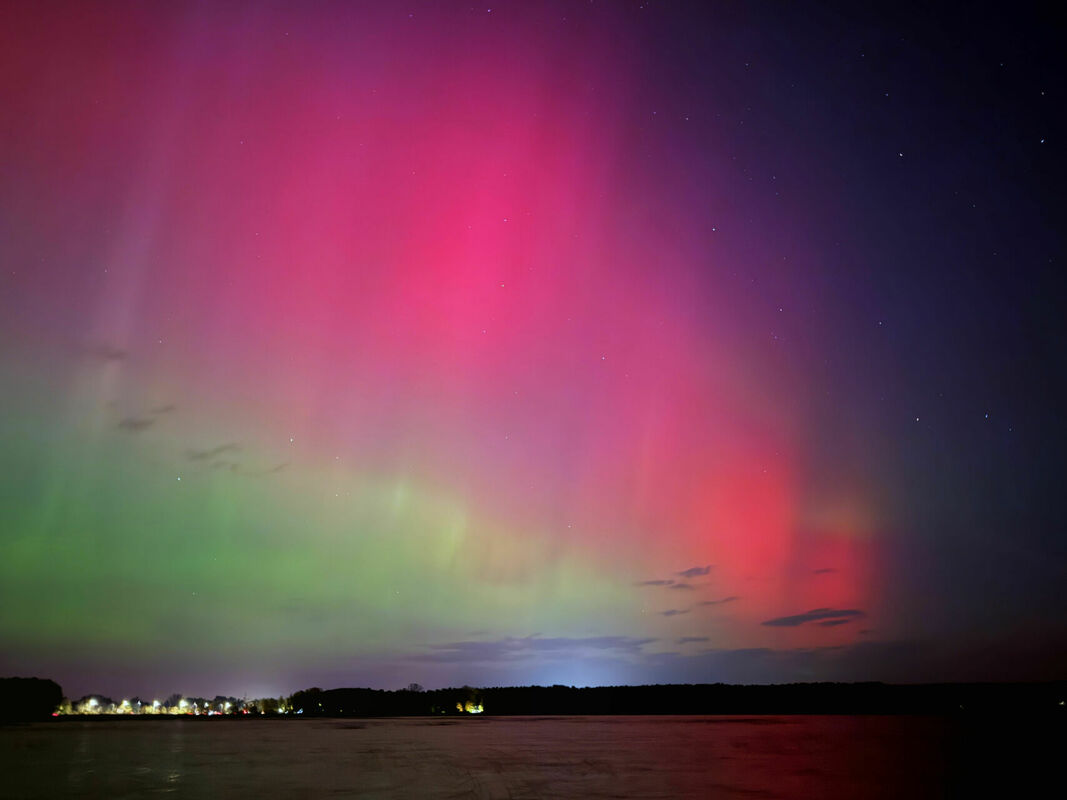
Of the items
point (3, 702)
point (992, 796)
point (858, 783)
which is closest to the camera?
point (992, 796)

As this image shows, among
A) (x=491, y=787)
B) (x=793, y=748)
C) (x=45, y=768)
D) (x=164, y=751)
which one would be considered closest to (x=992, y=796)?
(x=491, y=787)

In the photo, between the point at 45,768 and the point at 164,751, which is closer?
the point at 45,768

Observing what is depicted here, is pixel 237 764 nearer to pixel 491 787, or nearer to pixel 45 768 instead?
pixel 45 768

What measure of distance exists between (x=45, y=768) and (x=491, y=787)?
29.0 metres

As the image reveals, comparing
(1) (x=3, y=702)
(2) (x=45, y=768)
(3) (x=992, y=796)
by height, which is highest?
(1) (x=3, y=702)

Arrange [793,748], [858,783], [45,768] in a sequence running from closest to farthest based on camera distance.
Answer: [858,783] → [45,768] → [793,748]

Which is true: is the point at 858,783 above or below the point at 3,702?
below

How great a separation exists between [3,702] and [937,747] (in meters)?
196

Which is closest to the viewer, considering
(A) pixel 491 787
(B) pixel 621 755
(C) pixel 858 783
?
(A) pixel 491 787

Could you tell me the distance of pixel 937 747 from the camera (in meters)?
67.6

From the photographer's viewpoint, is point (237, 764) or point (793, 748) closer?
point (237, 764)

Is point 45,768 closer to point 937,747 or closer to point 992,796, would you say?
point 992,796

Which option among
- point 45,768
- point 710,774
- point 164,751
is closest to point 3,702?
point 164,751

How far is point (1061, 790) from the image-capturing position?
34188mm
